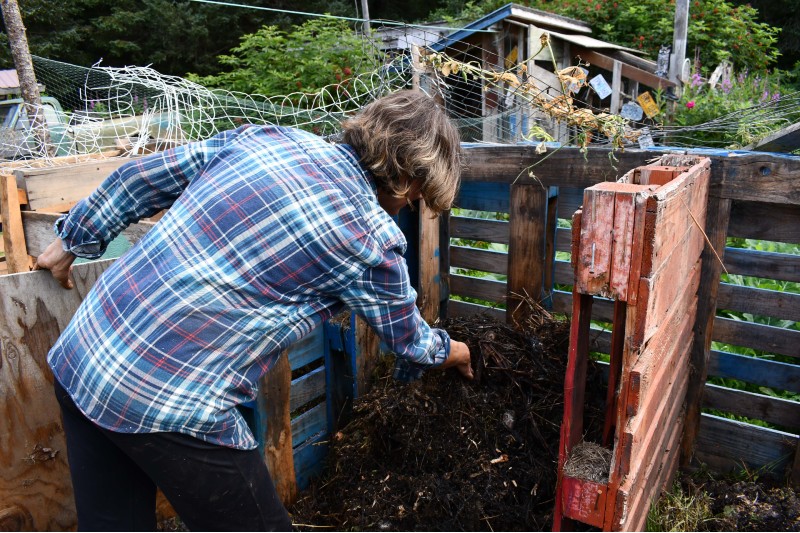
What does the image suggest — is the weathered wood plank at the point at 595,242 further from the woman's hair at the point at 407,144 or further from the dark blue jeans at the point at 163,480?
the dark blue jeans at the point at 163,480

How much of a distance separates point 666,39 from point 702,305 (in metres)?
13.2

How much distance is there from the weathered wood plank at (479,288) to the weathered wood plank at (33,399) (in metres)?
2.04

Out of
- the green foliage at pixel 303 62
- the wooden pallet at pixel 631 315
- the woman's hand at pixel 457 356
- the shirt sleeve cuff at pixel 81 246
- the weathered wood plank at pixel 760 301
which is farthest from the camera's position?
the green foliage at pixel 303 62

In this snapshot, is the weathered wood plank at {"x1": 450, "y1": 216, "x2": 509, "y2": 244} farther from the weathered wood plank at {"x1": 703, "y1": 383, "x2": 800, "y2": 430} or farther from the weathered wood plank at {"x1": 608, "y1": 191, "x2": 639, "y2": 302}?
the weathered wood plank at {"x1": 608, "y1": 191, "x2": 639, "y2": 302}

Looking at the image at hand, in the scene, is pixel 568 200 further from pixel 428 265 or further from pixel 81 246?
pixel 81 246

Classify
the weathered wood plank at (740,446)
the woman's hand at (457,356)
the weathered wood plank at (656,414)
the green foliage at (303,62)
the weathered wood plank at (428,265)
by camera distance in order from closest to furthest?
the weathered wood plank at (656,414) → the woman's hand at (457,356) → the weathered wood plank at (740,446) → the weathered wood plank at (428,265) → the green foliage at (303,62)

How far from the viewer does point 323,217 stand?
165 cm

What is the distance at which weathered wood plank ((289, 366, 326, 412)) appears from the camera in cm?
298

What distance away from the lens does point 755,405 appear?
3.01 metres

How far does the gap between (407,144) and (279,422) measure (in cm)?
154

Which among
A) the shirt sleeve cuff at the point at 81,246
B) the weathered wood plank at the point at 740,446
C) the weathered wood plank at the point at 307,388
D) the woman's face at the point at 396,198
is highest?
the woman's face at the point at 396,198

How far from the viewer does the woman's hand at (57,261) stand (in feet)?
7.06

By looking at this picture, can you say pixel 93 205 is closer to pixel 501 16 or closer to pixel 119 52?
pixel 501 16

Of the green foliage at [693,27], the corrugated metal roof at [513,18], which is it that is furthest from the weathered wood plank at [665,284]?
the green foliage at [693,27]
